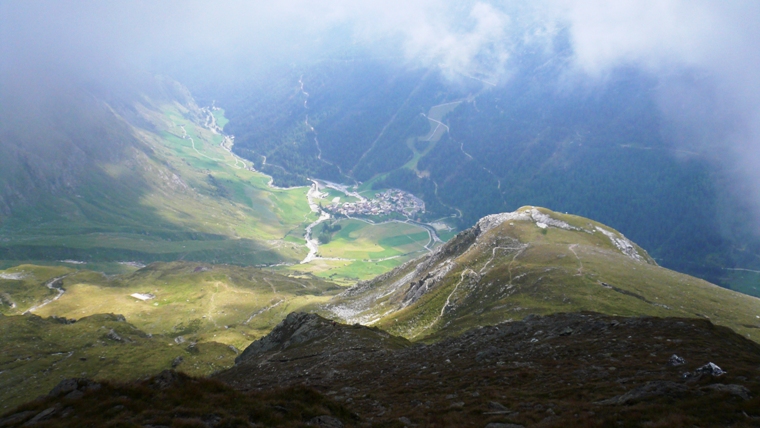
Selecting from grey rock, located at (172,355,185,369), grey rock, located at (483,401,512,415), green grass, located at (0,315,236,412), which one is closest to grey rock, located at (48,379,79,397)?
grey rock, located at (483,401,512,415)

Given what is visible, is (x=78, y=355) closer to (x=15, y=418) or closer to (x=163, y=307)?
(x=163, y=307)

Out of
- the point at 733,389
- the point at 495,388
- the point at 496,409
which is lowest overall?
the point at 496,409

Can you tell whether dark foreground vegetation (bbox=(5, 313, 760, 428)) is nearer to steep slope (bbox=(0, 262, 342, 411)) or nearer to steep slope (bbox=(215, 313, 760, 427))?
steep slope (bbox=(215, 313, 760, 427))

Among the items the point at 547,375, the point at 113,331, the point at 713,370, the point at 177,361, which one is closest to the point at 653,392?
the point at 713,370

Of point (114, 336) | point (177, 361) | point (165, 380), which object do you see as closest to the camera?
point (165, 380)

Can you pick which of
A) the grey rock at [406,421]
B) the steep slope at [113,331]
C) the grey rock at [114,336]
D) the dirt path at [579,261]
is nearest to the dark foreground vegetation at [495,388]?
the grey rock at [406,421]

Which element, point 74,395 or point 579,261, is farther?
point 579,261

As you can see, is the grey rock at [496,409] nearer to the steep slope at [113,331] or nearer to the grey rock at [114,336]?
the steep slope at [113,331]

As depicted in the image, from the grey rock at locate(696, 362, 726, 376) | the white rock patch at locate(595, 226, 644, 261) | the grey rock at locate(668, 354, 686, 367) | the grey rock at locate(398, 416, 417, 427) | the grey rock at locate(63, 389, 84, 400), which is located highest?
the white rock patch at locate(595, 226, 644, 261)

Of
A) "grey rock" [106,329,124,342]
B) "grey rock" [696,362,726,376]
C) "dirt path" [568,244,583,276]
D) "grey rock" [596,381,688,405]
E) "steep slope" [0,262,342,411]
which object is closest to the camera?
"grey rock" [596,381,688,405]

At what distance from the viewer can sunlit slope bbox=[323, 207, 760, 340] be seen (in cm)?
8825

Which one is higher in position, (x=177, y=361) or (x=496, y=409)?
(x=177, y=361)

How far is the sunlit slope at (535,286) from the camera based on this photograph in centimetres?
8825

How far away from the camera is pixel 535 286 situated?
325ft
